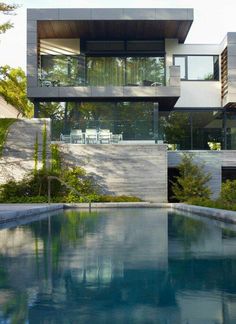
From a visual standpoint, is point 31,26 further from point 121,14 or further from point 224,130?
point 224,130

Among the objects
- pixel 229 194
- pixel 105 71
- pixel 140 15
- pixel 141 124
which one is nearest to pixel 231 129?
pixel 141 124

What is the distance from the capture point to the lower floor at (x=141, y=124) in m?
26.9

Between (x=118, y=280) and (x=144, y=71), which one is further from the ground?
(x=144, y=71)

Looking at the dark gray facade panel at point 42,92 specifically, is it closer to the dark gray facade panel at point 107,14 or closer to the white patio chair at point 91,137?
the white patio chair at point 91,137

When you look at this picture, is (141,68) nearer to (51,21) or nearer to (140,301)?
(51,21)

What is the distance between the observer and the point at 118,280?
5141 millimetres

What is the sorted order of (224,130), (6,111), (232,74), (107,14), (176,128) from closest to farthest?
(107,14) < (232,74) < (224,130) < (176,128) < (6,111)

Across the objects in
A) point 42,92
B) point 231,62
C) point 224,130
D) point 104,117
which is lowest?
point 224,130

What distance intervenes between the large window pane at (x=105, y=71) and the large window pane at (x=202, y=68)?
4313 mm

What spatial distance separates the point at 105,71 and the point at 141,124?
156 inches

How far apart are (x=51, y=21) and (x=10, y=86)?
192 inches

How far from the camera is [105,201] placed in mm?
24812

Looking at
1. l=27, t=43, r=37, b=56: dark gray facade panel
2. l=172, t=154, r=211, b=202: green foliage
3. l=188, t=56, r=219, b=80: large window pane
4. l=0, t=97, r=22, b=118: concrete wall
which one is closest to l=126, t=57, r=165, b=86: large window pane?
l=188, t=56, r=219, b=80: large window pane

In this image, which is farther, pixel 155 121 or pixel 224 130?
pixel 224 130
